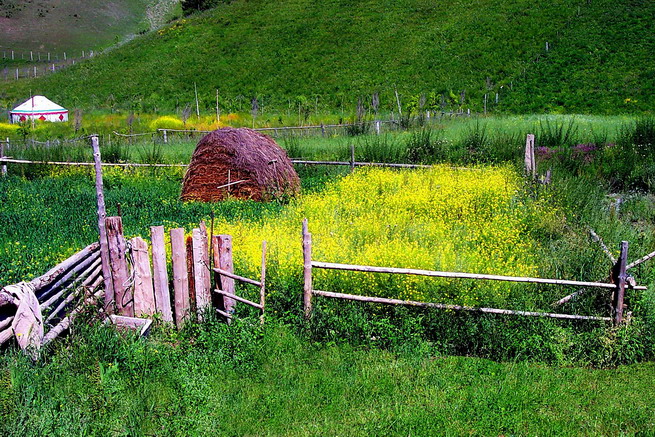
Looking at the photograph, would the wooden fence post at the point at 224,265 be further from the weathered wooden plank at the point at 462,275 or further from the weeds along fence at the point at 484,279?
the weathered wooden plank at the point at 462,275

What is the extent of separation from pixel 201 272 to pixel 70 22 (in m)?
88.8

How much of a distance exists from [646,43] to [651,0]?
6.45m

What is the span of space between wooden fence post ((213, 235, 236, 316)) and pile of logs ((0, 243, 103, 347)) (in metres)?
1.33

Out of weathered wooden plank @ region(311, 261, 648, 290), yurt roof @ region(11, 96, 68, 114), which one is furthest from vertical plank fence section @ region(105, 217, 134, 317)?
yurt roof @ region(11, 96, 68, 114)

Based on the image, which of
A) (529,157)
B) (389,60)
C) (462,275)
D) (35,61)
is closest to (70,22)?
(35,61)

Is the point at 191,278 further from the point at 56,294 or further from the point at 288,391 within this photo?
the point at 288,391

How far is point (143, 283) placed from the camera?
275 inches

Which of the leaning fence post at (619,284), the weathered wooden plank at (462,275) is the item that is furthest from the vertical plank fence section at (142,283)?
the leaning fence post at (619,284)

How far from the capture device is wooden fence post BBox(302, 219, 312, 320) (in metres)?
7.09

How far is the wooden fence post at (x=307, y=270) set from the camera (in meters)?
7.09

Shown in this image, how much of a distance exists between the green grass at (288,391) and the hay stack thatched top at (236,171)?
7902 mm

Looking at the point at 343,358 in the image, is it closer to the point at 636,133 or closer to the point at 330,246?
the point at 330,246

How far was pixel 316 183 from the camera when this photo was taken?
51.9 ft

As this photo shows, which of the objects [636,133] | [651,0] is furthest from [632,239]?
[651,0]
